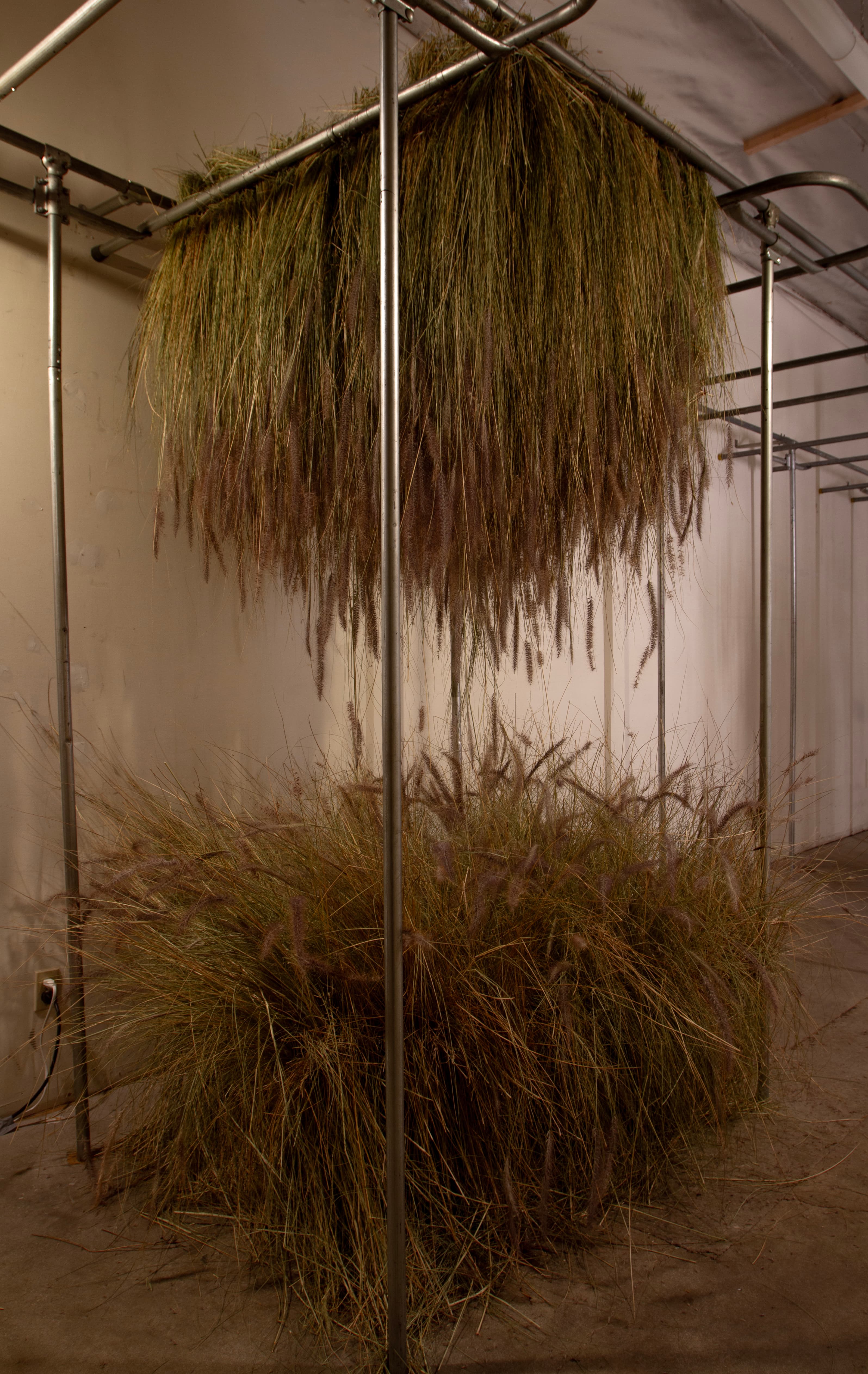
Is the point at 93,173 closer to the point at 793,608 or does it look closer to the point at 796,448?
the point at 796,448

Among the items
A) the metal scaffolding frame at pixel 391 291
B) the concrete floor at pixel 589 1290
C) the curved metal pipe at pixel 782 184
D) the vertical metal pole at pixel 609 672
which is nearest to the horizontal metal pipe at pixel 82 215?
the metal scaffolding frame at pixel 391 291

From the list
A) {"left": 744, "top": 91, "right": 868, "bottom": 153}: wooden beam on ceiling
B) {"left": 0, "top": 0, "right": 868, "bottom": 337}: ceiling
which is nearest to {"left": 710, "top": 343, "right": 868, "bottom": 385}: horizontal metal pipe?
{"left": 0, "top": 0, "right": 868, "bottom": 337}: ceiling

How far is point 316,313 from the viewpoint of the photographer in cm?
121

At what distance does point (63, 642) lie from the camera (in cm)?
133

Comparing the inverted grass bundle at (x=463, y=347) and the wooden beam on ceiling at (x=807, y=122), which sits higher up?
the wooden beam on ceiling at (x=807, y=122)

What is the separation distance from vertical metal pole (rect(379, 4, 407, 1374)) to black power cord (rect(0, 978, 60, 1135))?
82cm

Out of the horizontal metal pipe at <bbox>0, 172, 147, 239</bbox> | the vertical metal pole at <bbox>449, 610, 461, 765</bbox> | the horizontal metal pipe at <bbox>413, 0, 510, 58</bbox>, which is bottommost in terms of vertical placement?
the vertical metal pole at <bbox>449, 610, 461, 765</bbox>

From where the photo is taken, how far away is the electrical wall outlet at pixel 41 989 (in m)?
1.53

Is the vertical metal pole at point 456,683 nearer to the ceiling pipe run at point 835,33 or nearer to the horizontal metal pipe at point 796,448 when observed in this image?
the horizontal metal pipe at point 796,448

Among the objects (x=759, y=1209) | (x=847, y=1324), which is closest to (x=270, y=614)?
(x=759, y=1209)

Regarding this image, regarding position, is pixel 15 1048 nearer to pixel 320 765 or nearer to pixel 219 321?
pixel 320 765

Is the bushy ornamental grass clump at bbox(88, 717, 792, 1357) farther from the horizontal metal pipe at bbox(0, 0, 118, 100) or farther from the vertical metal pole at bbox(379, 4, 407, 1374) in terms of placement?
the horizontal metal pipe at bbox(0, 0, 118, 100)

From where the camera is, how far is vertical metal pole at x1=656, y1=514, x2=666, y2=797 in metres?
1.54

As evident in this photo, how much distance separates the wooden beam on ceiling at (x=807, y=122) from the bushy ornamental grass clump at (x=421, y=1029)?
7.44 feet
